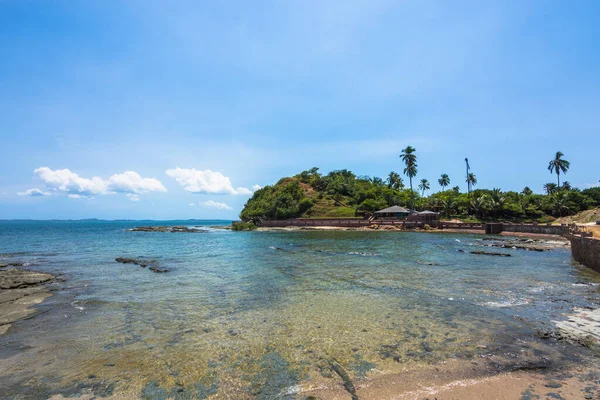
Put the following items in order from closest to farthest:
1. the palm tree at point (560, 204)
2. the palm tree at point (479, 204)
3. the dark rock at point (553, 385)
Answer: the dark rock at point (553, 385) < the palm tree at point (560, 204) < the palm tree at point (479, 204)

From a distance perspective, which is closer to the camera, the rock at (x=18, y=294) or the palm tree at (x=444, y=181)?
the rock at (x=18, y=294)

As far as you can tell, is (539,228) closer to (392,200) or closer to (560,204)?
(560,204)

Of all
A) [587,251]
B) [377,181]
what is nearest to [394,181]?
[377,181]

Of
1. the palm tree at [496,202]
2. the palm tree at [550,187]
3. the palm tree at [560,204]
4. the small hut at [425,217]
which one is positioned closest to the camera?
the small hut at [425,217]

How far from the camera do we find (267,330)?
10.5 m

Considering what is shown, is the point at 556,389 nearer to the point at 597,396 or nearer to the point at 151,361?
the point at 597,396

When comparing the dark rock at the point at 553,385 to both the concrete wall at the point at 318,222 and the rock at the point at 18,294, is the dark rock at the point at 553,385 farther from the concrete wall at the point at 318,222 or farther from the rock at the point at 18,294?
the concrete wall at the point at 318,222

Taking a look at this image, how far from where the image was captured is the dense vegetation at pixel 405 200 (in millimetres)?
76312

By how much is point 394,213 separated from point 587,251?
201 feet

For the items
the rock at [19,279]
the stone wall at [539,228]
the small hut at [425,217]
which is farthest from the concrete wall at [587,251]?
the small hut at [425,217]

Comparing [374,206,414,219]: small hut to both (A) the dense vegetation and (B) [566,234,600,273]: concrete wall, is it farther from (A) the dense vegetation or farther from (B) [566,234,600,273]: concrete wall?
(B) [566,234,600,273]: concrete wall

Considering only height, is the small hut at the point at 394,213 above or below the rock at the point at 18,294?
above

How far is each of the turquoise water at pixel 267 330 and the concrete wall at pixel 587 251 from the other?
1497 millimetres

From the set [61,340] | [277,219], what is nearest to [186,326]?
[61,340]
